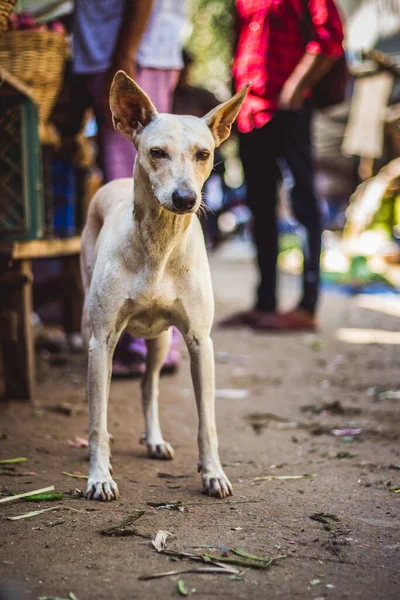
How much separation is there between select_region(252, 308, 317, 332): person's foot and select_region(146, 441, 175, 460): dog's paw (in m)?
3.31

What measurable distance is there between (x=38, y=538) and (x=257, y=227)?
457cm

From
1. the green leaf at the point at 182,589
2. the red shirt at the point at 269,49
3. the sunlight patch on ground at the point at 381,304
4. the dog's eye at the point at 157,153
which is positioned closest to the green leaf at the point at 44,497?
the green leaf at the point at 182,589

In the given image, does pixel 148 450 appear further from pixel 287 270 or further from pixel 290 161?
pixel 287 270

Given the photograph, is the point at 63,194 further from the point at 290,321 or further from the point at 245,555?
the point at 245,555

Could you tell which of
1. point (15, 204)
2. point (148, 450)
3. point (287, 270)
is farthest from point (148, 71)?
point (287, 270)

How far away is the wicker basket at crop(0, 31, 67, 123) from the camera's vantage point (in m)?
4.05

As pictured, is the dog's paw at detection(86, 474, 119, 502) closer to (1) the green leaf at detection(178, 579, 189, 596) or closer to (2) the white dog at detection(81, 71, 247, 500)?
(2) the white dog at detection(81, 71, 247, 500)

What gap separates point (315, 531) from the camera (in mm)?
2318

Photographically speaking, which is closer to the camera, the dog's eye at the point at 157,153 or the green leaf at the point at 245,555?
the green leaf at the point at 245,555

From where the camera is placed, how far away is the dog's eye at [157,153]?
8.12ft

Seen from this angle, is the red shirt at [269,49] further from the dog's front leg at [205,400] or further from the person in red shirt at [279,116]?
the dog's front leg at [205,400]

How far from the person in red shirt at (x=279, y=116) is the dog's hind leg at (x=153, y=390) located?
2.78 meters

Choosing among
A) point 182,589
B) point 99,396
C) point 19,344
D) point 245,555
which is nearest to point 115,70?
point 19,344

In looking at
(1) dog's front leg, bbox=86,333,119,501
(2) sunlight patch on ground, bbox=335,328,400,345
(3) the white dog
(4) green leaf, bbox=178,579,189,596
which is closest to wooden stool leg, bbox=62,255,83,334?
(2) sunlight patch on ground, bbox=335,328,400,345
